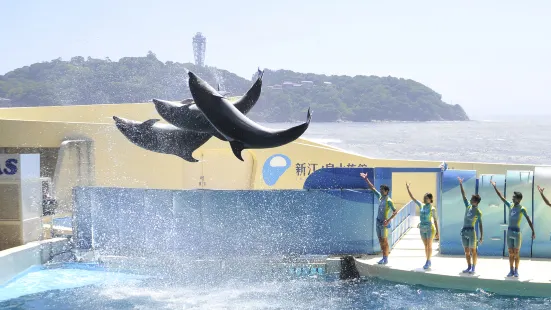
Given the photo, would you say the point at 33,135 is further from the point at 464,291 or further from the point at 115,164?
the point at 464,291

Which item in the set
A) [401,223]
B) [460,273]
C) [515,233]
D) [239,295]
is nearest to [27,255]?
[239,295]

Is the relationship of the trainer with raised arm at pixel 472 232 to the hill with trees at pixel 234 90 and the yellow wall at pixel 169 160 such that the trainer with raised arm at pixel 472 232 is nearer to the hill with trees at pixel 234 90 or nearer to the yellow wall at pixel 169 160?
the hill with trees at pixel 234 90

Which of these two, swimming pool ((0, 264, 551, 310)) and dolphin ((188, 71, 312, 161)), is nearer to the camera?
dolphin ((188, 71, 312, 161))

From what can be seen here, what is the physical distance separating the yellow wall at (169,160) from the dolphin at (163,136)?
8.24 metres

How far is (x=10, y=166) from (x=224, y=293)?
463cm

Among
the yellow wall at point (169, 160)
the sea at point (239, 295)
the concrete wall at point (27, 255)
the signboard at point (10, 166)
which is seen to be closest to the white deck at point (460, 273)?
the sea at point (239, 295)

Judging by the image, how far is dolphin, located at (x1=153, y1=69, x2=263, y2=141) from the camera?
777 centimetres

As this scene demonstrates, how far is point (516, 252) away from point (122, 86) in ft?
92.4

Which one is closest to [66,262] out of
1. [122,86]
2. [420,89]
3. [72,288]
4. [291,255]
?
[72,288]

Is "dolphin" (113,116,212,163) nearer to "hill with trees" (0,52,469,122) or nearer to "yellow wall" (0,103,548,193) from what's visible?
"hill with trees" (0,52,469,122)

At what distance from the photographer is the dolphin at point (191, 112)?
7770mm

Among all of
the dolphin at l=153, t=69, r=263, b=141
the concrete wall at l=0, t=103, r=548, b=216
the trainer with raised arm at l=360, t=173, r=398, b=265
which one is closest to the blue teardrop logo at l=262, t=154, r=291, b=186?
the concrete wall at l=0, t=103, r=548, b=216

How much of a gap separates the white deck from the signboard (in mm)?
5987

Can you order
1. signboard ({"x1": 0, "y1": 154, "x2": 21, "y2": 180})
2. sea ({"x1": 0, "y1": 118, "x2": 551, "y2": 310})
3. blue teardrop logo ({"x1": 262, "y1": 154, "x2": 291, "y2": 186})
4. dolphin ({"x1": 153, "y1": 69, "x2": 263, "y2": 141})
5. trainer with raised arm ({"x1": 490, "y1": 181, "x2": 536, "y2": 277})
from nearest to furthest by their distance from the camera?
dolphin ({"x1": 153, "y1": 69, "x2": 263, "y2": 141}) < sea ({"x1": 0, "y1": 118, "x2": 551, "y2": 310}) < trainer with raised arm ({"x1": 490, "y1": 181, "x2": 536, "y2": 277}) < signboard ({"x1": 0, "y1": 154, "x2": 21, "y2": 180}) < blue teardrop logo ({"x1": 262, "y1": 154, "x2": 291, "y2": 186})
